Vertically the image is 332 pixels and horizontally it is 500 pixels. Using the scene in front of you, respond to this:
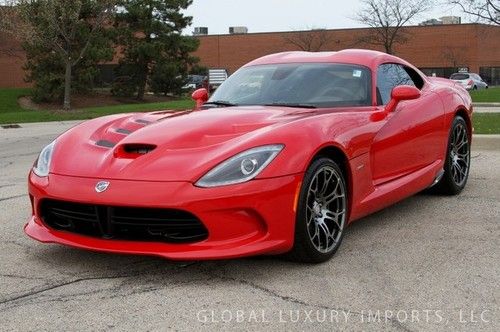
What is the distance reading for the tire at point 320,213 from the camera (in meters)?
3.83

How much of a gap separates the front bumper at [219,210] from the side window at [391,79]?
1.79 metres

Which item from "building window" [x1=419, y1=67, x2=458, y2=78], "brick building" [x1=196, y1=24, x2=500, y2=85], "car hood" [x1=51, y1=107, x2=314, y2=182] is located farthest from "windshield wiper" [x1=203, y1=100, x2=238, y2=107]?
"building window" [x1=419, y1=67, x2=458, y2=78]

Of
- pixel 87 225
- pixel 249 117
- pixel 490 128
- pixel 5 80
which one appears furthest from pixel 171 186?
pixel 5 80

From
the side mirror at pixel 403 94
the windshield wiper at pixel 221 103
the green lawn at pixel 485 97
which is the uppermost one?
the side mirror at pixel 403 94

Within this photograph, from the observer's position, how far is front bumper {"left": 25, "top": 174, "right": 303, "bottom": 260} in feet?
11.6

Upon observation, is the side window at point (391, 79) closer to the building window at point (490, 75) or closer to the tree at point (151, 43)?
the tree at point (151, 43)

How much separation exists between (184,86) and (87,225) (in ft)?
127

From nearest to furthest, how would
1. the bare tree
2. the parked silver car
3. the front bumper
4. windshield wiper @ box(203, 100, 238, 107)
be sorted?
1. the front bumper
2. windshield wiper @ box(203, 100, 238, 107)
3. the parked silver car
4. the bare tree

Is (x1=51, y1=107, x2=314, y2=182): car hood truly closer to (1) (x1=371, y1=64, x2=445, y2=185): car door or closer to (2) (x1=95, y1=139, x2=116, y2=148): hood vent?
(2) (x1=95, y1=139, x2=116, y2=148): hood vent

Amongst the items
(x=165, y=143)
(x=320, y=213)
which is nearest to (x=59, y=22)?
(x=165, y=143)

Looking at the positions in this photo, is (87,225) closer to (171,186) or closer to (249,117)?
(171,186)

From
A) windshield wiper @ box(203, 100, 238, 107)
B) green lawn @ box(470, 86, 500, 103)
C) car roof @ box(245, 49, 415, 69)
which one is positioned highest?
car roof @ box(245, 49, 415, 69)

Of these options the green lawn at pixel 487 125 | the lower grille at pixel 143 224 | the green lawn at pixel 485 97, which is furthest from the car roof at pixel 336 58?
the green lawn at pixel 485 97

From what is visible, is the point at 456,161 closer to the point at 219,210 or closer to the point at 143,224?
the point at 219,210
